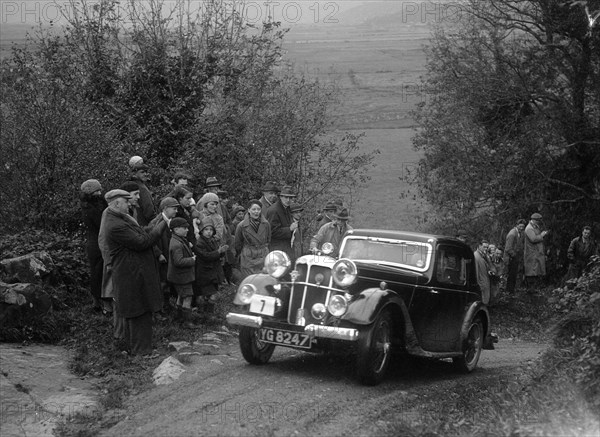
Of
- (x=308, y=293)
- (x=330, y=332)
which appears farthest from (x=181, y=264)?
(x=330, y=332)

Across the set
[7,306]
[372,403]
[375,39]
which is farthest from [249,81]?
[375,39]

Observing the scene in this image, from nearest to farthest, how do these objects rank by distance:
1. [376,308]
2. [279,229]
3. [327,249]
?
[376,308] < [327,249] < [279,229]

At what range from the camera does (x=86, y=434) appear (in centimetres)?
865

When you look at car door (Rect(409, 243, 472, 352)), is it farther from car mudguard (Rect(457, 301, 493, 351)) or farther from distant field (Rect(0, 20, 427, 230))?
distant field (Rect(0, 20, 427, 230))

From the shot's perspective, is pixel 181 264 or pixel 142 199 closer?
pixel 181 264

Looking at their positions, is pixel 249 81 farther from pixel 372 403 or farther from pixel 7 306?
pixel 372 403

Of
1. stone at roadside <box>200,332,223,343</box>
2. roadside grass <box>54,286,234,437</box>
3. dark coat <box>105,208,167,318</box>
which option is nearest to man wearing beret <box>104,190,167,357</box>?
dark coat <box>105,208,167,318</box>

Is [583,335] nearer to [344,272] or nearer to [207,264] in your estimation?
[344,272]

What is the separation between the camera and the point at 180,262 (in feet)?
42.3

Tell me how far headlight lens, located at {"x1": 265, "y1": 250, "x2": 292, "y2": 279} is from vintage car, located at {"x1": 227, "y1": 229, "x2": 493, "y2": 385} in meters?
0.01

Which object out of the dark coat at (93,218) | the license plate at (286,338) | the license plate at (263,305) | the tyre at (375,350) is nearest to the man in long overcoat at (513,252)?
the tyre at (375,350)

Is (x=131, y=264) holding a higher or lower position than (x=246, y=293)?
higher

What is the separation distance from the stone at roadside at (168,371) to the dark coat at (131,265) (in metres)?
0.75

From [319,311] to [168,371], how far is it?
192 cm
